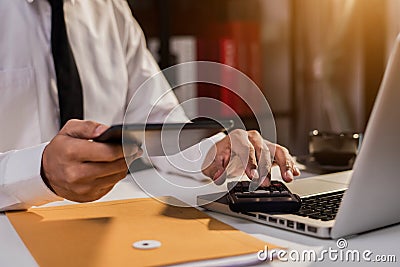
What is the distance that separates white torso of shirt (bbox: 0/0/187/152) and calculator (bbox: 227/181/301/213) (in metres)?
0.64

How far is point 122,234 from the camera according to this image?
72cm

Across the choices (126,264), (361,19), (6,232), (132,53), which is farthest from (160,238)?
(361,19)

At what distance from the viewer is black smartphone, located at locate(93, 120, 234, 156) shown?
2.22 ft

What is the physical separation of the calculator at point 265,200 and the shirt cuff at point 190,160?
0.11m

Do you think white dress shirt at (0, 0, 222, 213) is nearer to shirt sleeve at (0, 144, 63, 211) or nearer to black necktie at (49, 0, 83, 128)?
black necktie at (49, 0, 83, 128)

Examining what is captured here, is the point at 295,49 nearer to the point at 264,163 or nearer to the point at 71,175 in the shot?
the point at 264,163

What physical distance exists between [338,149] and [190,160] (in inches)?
14.5

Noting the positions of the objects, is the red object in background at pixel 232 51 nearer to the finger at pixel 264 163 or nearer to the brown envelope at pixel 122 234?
the finger at pixel 264 163

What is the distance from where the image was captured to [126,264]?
0.60 meters

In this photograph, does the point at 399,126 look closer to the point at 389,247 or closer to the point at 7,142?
the point at 389,247

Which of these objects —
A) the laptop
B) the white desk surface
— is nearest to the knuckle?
the white desk surface

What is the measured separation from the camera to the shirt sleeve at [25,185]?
87 centimetres

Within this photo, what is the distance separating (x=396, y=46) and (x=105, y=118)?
1.07 meters

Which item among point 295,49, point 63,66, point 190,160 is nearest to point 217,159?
point 190,160
